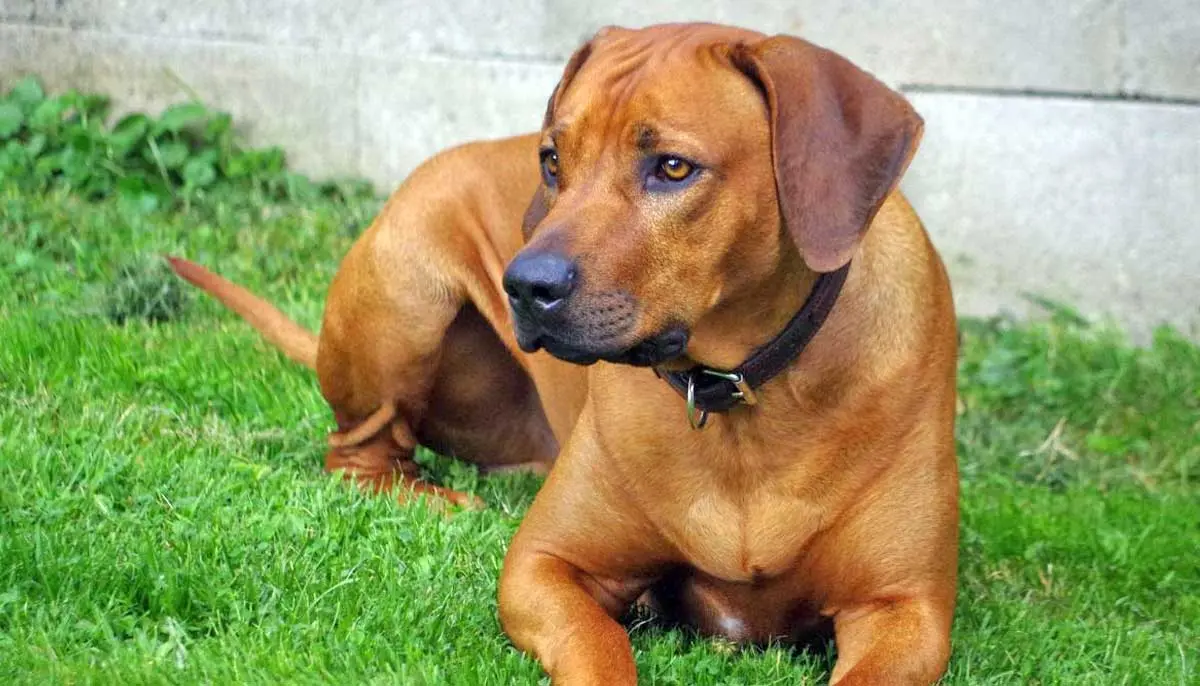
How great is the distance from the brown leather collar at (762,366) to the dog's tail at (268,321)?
2.14m

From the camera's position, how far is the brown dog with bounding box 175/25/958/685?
116 inches

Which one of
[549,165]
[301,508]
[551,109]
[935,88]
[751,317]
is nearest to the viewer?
[751,317]

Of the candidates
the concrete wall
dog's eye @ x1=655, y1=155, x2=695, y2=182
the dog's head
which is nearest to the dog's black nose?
the dog's head

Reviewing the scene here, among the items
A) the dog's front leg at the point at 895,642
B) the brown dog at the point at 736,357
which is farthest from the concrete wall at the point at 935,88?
the dog's front leg at the point at 895,642

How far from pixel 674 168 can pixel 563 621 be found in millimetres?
937

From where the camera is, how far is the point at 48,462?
12.9 feet

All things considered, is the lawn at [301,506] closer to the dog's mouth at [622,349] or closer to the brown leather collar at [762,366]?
the brown leather collar at [762,366]

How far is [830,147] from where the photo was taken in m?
2.95

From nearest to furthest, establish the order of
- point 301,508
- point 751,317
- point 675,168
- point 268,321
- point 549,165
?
1. point 675,168
2. point 751,317
3. point 549,165
4. point 301,508
5. point 268,321

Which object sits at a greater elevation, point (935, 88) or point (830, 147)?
point (830, 147)

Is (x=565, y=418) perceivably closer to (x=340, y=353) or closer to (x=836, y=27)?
(x=340, y=353)

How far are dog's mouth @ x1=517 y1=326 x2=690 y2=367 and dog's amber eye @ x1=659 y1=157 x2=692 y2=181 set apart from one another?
0.92ft

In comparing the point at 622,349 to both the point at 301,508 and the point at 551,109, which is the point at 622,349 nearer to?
the point at 551,109

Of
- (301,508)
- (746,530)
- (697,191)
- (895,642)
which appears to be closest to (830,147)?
(697,191)
